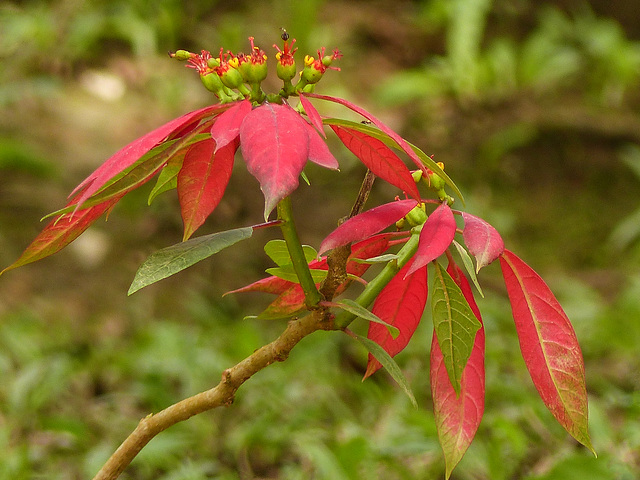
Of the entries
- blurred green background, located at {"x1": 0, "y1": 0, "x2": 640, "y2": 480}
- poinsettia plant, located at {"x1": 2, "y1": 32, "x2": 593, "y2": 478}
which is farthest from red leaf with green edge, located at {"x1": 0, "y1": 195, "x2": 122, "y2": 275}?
blurred green background, located at {"x1": 0, "y1": 0, "x2": 640, "y2": 480}

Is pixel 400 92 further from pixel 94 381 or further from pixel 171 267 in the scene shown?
pixel 171 267

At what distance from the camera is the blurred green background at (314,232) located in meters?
1.28

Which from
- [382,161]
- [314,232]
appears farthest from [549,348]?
[314,232]

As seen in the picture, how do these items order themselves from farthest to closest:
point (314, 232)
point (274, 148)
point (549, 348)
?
point (314, 232) → point (549, 348) → point (274, 148)

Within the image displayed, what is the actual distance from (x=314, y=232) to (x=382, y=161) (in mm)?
1815

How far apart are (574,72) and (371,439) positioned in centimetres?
243

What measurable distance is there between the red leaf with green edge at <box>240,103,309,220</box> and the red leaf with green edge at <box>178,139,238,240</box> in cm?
7

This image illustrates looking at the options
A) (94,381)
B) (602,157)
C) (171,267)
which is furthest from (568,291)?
(171,267)

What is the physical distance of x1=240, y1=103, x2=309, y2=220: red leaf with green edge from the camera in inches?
14.5

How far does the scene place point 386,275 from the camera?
49cm

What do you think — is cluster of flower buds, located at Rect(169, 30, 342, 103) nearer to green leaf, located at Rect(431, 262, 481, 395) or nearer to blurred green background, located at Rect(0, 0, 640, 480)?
green leaf, located at Rect(431, 262, 481, 395)

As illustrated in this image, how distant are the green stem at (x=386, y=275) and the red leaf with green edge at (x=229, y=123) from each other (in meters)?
0.15

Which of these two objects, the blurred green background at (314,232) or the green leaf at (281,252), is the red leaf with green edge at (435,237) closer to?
the green leaf at (281,252)

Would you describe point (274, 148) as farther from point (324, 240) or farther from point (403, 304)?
point (403, 304)
